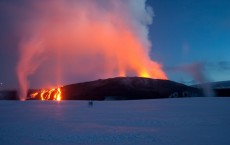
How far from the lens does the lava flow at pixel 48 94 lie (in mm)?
125869

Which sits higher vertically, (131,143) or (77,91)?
(77,91)

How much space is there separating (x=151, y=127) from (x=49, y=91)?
11979 cm

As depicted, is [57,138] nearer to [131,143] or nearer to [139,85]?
[131,143]

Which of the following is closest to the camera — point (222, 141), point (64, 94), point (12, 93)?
point (222, 141)

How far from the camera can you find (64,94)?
129250 millimetres

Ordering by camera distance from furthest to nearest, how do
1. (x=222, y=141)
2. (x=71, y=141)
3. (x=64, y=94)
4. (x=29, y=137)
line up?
1. (x=64, y=94)
2. (x=29, y=137)
3. (x=71, y=141)
4. (x=222, y=141)

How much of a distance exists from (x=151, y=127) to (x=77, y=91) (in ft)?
372

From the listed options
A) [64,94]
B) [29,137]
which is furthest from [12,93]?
[29,137]

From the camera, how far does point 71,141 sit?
14.3 m

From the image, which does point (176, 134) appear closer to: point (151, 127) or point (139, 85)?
point (151, 127)

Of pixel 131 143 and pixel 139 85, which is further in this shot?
pixel 139 85

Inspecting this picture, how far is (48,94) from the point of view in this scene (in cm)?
12850

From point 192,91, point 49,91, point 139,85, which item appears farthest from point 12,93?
point 192,91

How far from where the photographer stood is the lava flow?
413 ft
